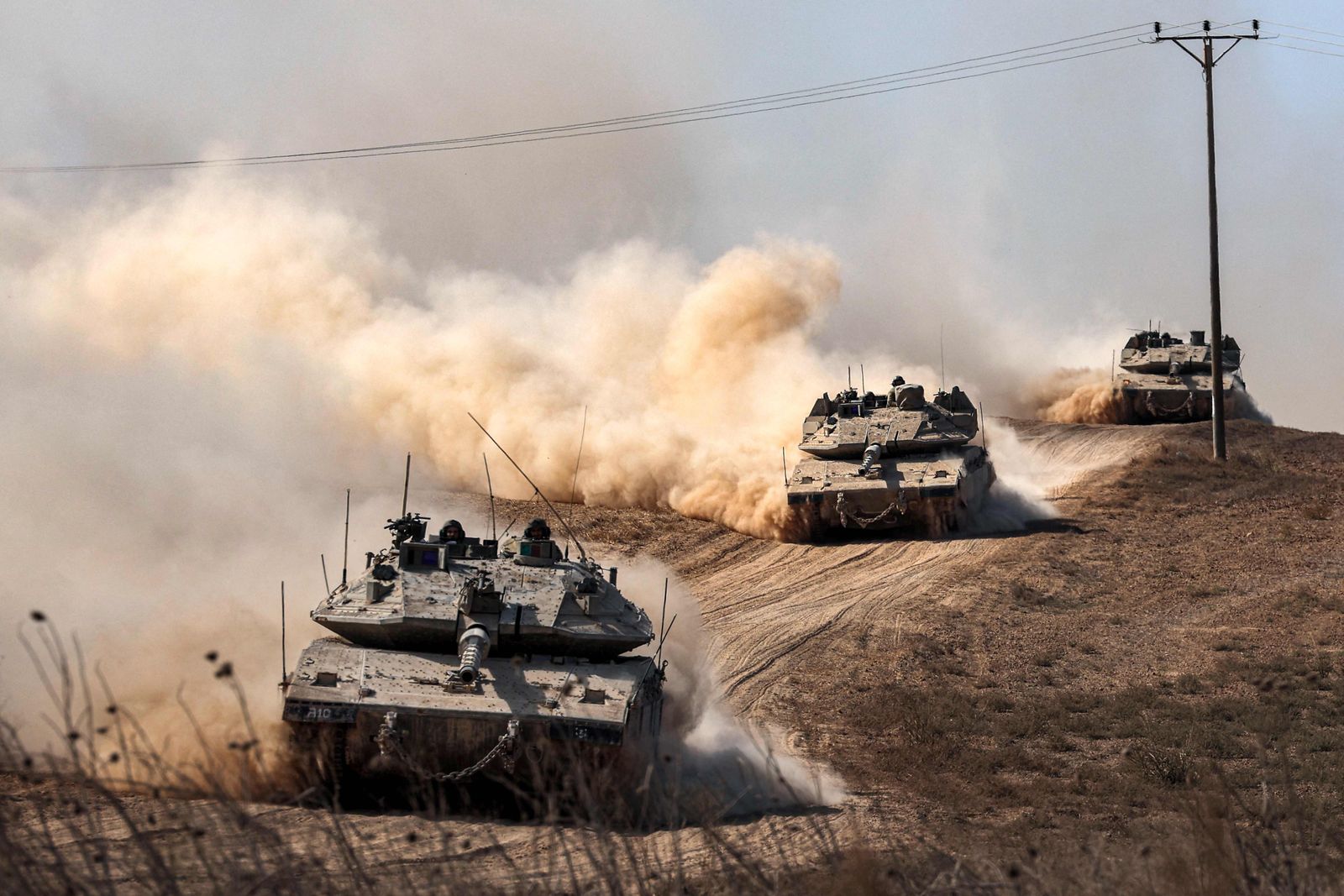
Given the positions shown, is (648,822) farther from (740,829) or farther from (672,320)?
(672,320)

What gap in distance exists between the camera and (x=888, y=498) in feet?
88.9

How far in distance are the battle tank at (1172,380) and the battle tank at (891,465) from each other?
15.7 meters

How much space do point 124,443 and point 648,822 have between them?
13.4 meters

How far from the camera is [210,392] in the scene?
96.9 ft

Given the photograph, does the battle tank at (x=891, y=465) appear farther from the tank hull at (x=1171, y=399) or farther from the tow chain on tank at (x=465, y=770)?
the tow chain on tank at (x=465, y=770)

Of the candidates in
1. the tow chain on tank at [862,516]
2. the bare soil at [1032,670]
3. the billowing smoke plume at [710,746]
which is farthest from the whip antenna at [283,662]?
the tow chain on tank at [862,516]

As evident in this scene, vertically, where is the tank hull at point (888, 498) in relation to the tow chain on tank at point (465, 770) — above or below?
above

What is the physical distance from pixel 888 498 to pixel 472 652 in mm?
15565

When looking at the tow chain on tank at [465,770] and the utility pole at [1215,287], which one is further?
the utility pole at [1215,287]

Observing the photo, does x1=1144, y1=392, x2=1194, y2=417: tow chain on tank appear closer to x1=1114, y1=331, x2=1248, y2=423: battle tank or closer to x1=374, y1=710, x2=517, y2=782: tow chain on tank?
x1=1114, y1=331, x2=1248, y2=423: battle tank

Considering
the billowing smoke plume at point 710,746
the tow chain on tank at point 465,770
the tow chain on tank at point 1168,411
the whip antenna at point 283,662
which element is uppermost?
the tow chain on tank at point 1168,411

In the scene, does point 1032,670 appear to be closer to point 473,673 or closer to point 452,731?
point 473,673

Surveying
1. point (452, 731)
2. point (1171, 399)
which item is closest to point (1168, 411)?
point (1171, 399)

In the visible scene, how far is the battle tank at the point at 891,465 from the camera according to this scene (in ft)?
89.0
